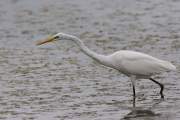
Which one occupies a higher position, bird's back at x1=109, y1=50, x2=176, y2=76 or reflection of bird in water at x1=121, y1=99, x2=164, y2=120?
bird's back at x1=109, y1=50, x2=176, y2=76

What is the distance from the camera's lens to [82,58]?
17.3m

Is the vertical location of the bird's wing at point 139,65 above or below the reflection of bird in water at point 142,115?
above

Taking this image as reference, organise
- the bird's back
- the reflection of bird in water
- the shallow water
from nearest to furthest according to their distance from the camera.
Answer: the reflection of bird in water < the shallow water < the bird's back

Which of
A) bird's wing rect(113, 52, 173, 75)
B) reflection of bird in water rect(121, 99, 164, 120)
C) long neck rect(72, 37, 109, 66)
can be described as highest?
long neck rect(72, 37, 109, 66)

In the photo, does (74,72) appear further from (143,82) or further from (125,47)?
(125,47)

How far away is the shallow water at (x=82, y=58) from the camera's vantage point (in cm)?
1223

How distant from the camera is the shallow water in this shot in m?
12.2

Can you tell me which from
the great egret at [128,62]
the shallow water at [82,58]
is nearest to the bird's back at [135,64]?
the great egret at [128,62]

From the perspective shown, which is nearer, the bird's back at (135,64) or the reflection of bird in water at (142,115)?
the reflection of bird in water at (142,115)

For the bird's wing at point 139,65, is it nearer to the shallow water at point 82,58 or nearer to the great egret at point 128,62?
the great egret at point 128,62

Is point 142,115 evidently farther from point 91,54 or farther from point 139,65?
point 91,54

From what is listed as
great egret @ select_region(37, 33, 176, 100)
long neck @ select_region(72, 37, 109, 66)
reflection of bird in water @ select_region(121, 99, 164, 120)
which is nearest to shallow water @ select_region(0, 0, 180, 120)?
reflection of bird in water @ select_region(121, 99, 164, 120)

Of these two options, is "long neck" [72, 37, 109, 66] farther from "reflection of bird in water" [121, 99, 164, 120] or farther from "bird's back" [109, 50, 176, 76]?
"reflection of bird in water" [121, 99, 164, 120]

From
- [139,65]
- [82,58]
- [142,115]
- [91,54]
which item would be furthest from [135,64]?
[82,58]
